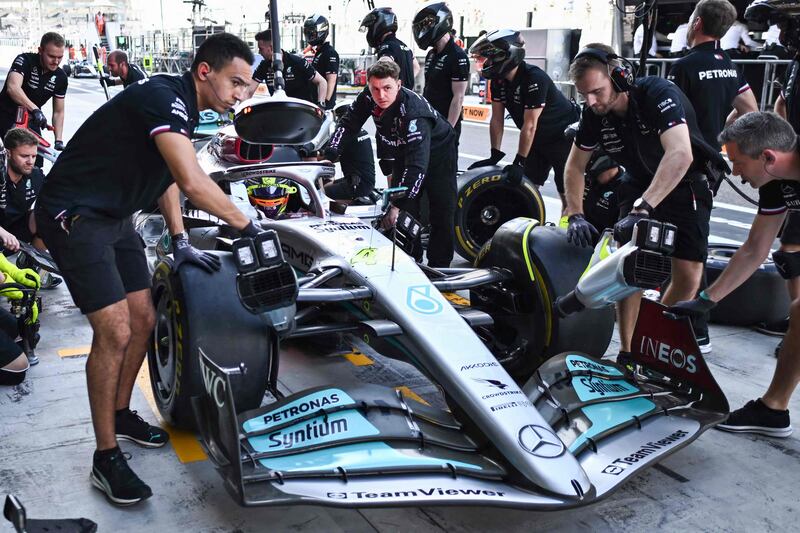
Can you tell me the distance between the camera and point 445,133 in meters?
5.91

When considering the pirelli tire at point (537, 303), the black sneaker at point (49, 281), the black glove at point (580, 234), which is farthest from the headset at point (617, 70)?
the black sneaker at point (49, 281)

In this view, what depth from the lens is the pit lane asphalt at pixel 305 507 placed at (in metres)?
3.15

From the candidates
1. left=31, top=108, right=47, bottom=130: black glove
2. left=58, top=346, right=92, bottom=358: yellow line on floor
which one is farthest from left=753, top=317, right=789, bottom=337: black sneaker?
left=31, top=108, right=47, bottom=130: black glove

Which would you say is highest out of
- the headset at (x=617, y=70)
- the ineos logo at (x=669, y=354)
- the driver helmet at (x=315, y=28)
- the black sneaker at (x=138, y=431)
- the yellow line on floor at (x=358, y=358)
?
the driver helmet at (x=315, y=28)

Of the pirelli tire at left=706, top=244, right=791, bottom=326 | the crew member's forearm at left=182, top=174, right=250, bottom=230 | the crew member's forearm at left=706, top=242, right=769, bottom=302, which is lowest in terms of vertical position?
the pirelli tire at left=706, top=244, right=791, bottom=326

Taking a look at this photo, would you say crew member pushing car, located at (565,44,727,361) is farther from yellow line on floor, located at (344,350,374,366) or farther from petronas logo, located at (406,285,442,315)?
yellow line on floor, located at (344,350,374,366)

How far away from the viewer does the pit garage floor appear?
315cm

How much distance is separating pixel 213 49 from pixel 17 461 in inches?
76.8

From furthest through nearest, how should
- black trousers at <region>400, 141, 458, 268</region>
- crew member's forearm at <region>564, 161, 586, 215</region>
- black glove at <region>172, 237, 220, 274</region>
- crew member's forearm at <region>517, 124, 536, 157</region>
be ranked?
crew member's forearm at <region>517, 124, 536, 157</region> → black trousers at <region>400, 141, 458, 268</region> → crew member's forearm at <region>564, 161, 586, 215</region> → black glove at <region>172, 237, 220, 274</region>

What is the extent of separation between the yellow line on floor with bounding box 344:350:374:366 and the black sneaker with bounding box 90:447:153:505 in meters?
1.81

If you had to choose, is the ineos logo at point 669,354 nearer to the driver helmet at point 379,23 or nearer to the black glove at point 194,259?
the black glove at point 194,259

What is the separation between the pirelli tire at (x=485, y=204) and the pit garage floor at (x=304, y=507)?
8.05 feet

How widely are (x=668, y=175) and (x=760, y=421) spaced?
1253mm

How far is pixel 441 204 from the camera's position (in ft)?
19.8
